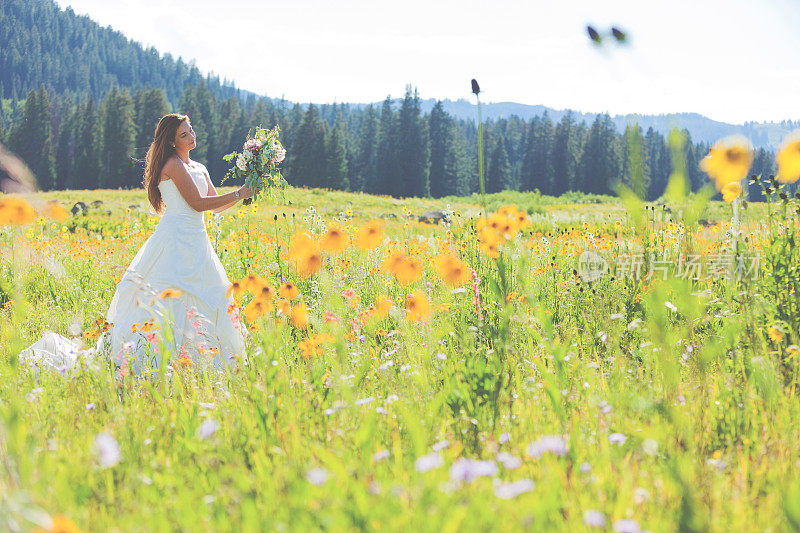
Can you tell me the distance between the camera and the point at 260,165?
429 centimetres

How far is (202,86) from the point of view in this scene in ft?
240

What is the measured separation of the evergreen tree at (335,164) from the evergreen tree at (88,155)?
27.0m

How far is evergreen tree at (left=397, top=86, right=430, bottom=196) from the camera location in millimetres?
61594

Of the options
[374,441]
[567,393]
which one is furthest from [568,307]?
[374,441]

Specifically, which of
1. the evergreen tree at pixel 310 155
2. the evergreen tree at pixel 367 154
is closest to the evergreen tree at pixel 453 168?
the evergreen tree at pixel 367 154

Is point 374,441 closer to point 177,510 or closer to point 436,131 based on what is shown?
point 177,510

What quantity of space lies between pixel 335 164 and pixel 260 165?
55562 millimetres

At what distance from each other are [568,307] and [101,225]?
44.1ft

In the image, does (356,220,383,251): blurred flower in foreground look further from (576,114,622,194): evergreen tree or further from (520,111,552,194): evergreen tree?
(520,111,552,194): evergreen tree

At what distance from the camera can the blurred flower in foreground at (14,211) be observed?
1.95 metres

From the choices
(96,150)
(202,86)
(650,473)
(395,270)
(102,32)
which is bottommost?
(650,473)

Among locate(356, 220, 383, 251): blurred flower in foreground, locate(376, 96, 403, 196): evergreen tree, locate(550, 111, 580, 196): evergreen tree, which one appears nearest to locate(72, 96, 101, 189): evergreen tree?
locate(376, 96, 403, 196): evergreen tree

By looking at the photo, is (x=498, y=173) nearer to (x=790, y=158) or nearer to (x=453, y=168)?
(x=453, y=168)

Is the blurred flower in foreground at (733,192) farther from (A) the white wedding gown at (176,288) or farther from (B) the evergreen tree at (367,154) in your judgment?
(B) the evergreen tree at (367,154)
